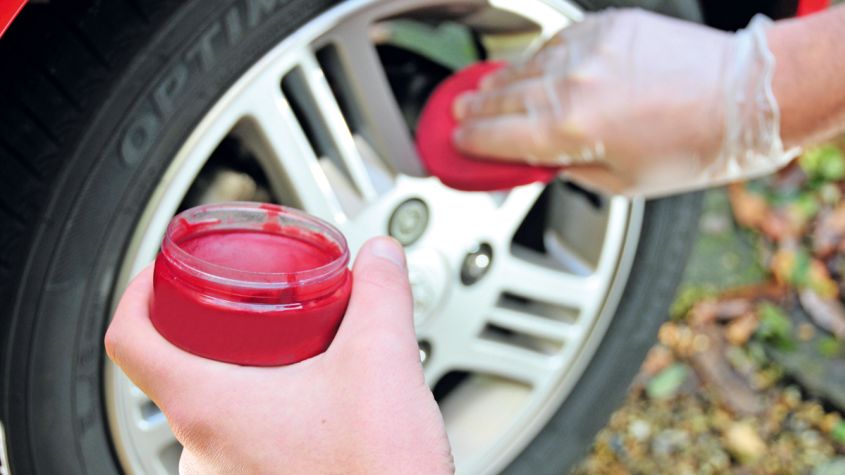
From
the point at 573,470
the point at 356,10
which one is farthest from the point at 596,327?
the point at 356,10

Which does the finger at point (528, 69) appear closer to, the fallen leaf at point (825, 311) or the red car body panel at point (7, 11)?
the red car body panel at point (7, 11)

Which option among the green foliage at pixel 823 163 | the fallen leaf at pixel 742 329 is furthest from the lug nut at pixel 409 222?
the green foliage at pixel 823 163

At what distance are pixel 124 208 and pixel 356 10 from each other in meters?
0.48

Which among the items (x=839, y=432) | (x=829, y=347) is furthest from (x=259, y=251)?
(x=829, y=347)

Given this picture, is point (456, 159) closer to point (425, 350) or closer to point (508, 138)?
point (508, 138)

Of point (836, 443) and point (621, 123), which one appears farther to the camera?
point (836, 443)

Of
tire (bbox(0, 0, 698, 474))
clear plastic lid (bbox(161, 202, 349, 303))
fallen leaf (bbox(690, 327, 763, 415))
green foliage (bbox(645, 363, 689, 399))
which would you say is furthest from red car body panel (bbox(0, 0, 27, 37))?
fallen leaf (bbox(690, 327, 763, 415))

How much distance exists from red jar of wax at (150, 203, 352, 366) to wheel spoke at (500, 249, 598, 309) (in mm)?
812

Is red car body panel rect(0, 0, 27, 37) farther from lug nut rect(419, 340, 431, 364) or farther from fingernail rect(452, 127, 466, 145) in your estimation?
lug nut rect(419, 340, 431, 364)

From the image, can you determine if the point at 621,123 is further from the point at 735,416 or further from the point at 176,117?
the point at 735,416

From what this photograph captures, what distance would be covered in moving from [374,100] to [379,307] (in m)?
0.62

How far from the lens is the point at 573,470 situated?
2334 millimetres

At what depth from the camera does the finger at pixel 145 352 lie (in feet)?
3.34

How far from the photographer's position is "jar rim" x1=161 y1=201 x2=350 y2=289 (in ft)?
3.19
